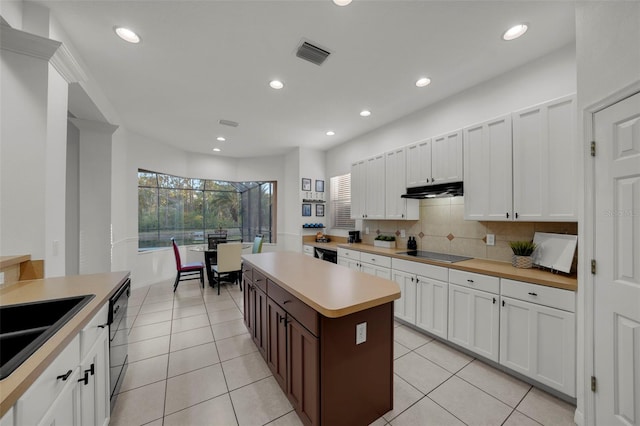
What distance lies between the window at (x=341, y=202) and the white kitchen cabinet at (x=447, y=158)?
2.15 metres

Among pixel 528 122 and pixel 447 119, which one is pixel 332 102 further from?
pixel 528 122

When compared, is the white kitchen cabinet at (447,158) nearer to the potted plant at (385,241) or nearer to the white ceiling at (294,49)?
the white ceiling at (294,49)

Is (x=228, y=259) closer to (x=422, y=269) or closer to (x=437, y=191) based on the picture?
(x=422, y=269)

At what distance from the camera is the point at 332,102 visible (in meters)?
3.26

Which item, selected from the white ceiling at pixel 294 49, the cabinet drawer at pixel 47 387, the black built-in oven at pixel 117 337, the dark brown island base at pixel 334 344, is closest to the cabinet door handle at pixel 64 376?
the cabinet drawer at pixel 47 387

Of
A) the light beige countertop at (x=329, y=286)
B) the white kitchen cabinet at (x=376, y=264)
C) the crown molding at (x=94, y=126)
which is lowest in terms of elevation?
the white kitchen cabinet at (x=376, y=264)

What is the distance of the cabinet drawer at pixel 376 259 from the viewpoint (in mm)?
3178

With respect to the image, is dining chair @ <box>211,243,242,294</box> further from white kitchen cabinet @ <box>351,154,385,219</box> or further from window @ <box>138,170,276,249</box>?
white kitchen cabinet @ <box>351,154,385,219</box>

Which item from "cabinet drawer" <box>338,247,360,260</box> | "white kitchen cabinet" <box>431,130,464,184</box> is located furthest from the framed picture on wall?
"white kitchen cabinet" <box>431,130,464,184</box>

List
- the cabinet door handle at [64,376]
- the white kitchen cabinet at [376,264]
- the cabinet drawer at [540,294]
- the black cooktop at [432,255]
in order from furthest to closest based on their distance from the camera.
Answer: the white kitchen cabinet at [376,264] < the black cooktop at [432,255] < the cabinet drawer at [540,294] < the cabinet door handle at [64,376]

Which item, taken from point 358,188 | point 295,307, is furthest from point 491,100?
point 295,307

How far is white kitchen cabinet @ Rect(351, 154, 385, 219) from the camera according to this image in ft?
12.4

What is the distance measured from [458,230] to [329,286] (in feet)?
7.21

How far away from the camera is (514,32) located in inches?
78.9
